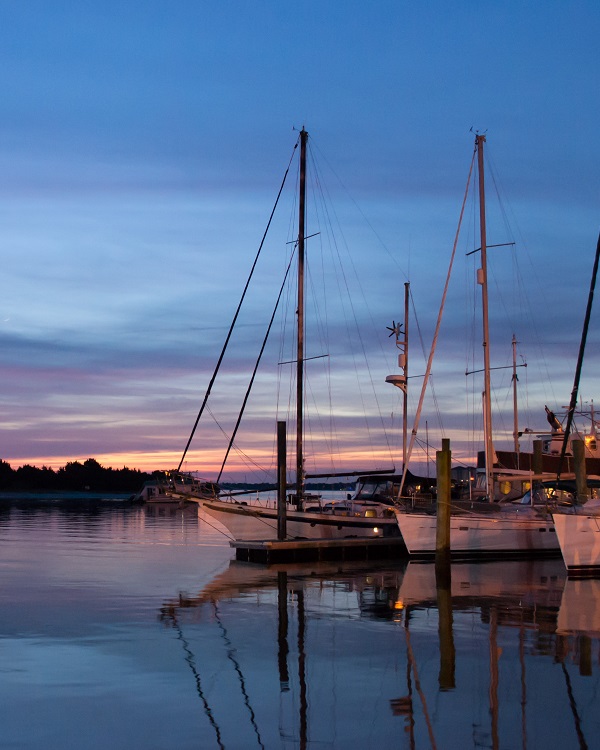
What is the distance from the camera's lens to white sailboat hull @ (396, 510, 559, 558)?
3331 centimetres

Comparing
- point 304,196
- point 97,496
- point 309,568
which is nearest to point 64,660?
point 309,568

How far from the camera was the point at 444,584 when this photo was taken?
26641 mm

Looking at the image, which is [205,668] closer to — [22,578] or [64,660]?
[64,660]

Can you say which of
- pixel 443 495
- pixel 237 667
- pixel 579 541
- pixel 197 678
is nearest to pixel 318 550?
pixel 443 495

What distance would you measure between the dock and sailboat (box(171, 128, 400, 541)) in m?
1.60

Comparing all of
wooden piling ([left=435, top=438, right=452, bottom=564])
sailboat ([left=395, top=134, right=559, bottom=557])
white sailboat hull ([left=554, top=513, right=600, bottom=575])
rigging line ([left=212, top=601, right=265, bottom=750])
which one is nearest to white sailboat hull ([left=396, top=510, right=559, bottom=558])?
sailboat ([left=395, top=134, right=559, bottom=557])

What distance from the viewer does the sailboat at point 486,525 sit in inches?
1315

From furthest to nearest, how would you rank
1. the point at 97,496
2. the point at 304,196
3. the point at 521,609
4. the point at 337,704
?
the point at 97,496 < the point at 304,196 < the point at 521,609 < the point at 337,704

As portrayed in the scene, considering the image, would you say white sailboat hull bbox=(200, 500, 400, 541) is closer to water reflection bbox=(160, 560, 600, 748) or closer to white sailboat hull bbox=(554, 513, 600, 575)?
water reflection bbox=(160, 560, 600, 748)

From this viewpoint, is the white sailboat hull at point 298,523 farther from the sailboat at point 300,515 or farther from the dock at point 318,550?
the dock at point 318,550

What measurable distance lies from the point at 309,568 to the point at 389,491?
43.4 ft

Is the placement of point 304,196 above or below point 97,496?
above

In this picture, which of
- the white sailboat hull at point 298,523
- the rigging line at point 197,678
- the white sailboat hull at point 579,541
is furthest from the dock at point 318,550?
the rigging line at point 197,678

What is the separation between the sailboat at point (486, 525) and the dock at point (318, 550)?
75.0 inches
